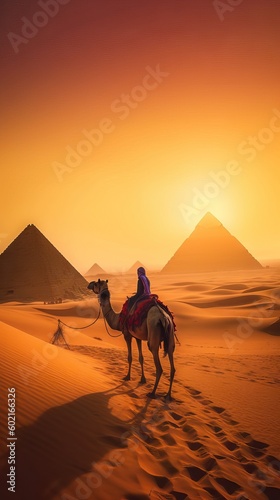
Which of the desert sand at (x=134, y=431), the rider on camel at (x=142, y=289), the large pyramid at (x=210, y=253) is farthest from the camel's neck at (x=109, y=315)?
the large pyramid at (x=210, y=253)

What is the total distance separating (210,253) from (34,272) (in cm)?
11419

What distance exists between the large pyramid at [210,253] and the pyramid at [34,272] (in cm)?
10677

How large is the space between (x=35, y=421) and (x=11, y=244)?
47.8 metres

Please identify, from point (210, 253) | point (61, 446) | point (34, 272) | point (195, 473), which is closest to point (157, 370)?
point (195, 473)

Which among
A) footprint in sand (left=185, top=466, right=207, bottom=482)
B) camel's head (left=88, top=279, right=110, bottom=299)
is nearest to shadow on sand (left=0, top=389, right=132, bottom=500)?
footprint in sand (left=185, top=466, right=207, bottom=482)

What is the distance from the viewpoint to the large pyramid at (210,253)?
139 metres

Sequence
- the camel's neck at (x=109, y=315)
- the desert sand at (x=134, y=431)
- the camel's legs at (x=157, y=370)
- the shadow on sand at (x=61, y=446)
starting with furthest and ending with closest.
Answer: the camel's neck at (x=109, y=315) < the camel's legs at (x=157, y=370) < the desert sand at (x=134, y=431) < the shadow on sand at (x=61, y=446)

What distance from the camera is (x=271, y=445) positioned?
5117 millimetres

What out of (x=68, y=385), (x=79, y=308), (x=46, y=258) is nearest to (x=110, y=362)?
(x=68, y=385)

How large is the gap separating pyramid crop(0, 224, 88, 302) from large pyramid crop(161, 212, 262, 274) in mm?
106769

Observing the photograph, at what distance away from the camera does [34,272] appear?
1731 inches

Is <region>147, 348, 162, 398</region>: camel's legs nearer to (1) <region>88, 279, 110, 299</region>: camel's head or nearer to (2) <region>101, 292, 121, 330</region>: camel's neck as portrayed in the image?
(2) <region>101, 292, 121, 330</region>: camel's neck

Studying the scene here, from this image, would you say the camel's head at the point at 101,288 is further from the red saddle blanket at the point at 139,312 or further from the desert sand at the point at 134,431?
the desert sand at the point at 134,431

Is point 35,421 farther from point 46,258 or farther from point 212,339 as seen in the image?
point 46,258
